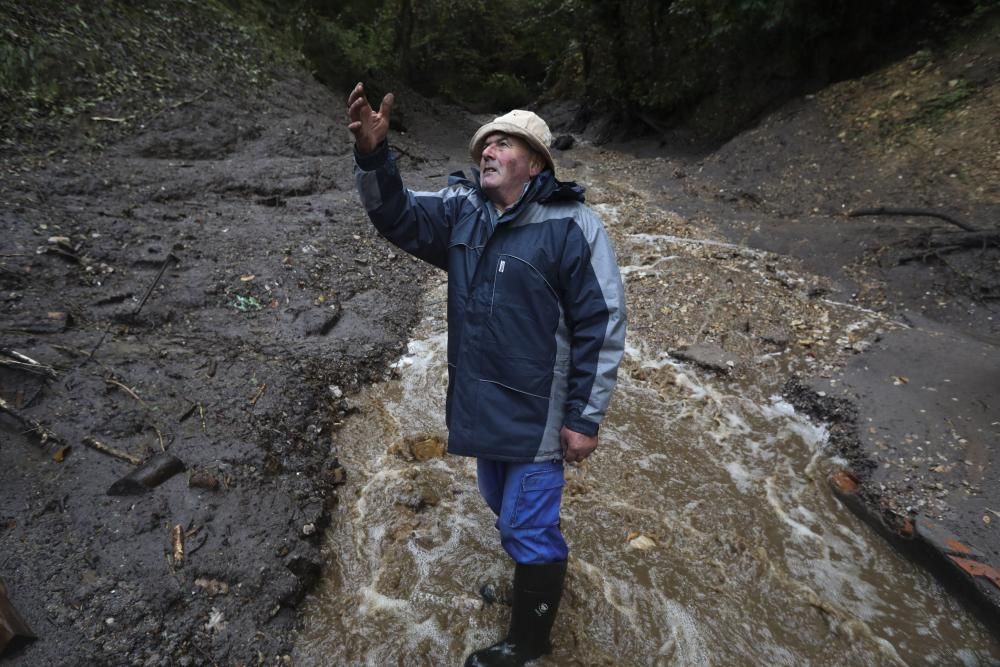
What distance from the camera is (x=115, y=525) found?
256cm

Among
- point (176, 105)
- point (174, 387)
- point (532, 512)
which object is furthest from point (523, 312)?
point (176, 105)

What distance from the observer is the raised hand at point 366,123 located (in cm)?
202

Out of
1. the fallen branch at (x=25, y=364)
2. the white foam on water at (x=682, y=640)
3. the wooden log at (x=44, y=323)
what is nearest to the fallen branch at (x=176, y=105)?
the wooden log at (x=44, y=323)

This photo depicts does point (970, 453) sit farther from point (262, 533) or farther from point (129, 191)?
point (129, 191)

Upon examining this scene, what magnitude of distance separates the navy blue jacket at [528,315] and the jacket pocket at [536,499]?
84 mm

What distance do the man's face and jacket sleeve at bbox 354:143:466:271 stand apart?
21 cm

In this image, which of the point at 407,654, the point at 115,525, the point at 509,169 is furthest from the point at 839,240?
the point at 115,525

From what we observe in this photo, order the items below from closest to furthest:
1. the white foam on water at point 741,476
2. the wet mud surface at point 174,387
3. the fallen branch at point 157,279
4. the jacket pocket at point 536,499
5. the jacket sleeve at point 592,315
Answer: the jacket sleeve at point 592,315 → the jacket pocket at point 536,499 → the wet mud surface at point 174,387 → the white foam on water at point 741,476 → the fallen branch at point 157,279

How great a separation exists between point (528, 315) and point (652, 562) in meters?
1.93

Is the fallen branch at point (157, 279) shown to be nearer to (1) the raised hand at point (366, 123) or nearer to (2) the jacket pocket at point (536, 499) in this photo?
(1) the raised hand at point (366, 123)

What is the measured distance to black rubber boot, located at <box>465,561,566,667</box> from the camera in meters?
2.30

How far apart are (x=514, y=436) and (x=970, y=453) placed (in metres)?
3.46

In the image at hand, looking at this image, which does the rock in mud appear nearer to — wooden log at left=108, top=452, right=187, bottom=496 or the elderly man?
the elderly man

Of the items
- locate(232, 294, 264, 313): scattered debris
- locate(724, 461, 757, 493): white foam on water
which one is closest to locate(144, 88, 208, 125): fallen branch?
locate(232, 294, 264, 313): scattered debris
